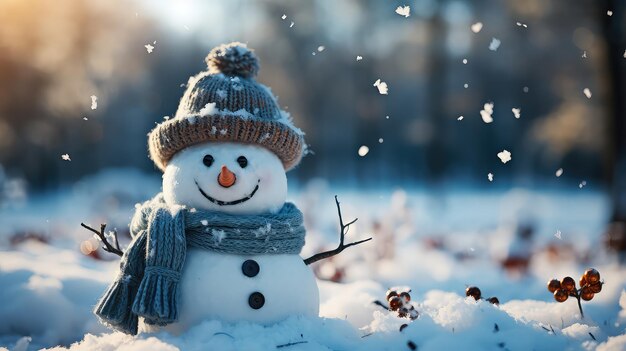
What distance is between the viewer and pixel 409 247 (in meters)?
7.77

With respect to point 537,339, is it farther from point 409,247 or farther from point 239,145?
point 409,247

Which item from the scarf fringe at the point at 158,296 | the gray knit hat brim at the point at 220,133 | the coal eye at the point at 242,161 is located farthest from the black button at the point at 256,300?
the gray knit hat brim at the point at 220,133

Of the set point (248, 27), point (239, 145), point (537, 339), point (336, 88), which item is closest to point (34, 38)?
point (248, 27)

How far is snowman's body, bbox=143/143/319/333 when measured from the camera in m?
2.61

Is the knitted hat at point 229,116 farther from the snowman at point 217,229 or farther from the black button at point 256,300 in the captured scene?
the black button at point 256,300

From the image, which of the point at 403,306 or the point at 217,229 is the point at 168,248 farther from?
the point at 403,306

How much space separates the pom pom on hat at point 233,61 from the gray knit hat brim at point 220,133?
0.37 m

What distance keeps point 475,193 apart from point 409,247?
1780 centimetres

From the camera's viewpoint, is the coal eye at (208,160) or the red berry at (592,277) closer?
the coal eye at (208,160)

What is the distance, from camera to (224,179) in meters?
2.66

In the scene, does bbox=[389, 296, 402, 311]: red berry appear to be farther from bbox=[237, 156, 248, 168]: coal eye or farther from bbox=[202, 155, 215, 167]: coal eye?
bbox=[202, 155, 215, 167]: coal eye

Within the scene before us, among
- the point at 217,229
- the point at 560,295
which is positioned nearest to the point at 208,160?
the point at 217,229

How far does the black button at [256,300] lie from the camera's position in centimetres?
262

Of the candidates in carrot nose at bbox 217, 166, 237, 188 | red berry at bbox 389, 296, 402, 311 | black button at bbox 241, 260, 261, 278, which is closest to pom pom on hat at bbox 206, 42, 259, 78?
carrot nose at bbox 217, 166, 237, 188
